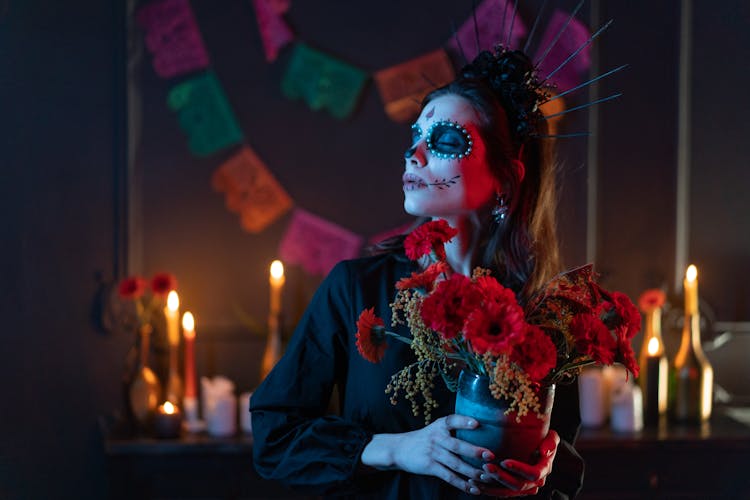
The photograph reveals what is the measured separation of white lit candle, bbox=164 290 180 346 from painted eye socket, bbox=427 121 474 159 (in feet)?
4.16

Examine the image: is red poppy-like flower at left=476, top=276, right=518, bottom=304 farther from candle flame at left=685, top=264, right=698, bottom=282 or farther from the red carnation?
candle flame at left=685, top=264, right=698, bottom=282

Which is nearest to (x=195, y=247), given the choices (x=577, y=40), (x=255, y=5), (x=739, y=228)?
(x=255, y=5)

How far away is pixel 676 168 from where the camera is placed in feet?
9.54

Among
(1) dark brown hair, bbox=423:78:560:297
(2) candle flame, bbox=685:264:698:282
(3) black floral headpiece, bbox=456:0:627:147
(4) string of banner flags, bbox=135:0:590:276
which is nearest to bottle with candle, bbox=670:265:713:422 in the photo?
(2) candle flame, bbox=685:264:698:282

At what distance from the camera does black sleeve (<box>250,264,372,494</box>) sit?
1.52 metres

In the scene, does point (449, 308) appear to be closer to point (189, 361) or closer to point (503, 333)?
point (503, 333)

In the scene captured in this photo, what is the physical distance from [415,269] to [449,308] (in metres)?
0.44

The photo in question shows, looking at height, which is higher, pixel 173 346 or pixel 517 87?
pixel 517 87

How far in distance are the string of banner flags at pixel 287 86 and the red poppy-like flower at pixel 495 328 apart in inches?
66.1

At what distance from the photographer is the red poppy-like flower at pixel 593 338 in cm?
128

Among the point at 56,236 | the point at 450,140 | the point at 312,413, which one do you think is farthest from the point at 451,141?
the point at 56,236

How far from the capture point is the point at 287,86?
9.43 ft

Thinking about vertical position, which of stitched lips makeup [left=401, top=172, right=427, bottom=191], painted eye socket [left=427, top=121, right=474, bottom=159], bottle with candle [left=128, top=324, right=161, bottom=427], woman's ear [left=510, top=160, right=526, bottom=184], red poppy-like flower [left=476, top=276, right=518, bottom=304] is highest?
painted eye socket [left=427, top=121, right=474, bottom=159]

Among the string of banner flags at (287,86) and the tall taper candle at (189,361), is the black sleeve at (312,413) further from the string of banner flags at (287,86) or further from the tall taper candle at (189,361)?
the string of banner flags at (287,86)
